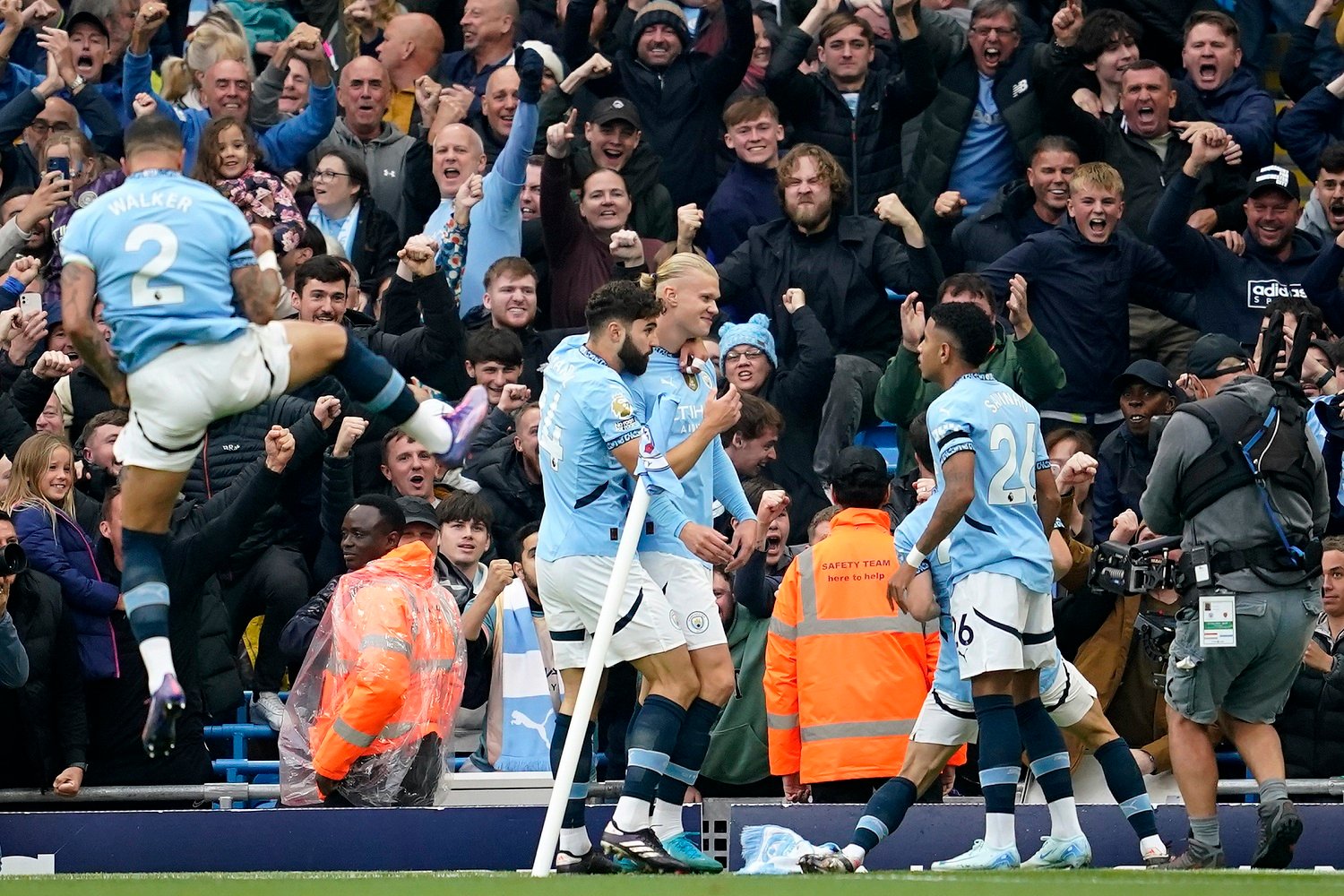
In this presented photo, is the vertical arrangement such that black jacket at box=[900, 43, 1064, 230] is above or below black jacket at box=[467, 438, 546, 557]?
above

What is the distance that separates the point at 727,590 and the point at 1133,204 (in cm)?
497

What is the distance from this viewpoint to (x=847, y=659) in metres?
10.2

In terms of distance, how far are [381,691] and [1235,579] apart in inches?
154

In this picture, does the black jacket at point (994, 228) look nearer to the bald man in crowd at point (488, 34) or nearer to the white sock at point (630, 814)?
the bald man in crowd at point (488, 34)

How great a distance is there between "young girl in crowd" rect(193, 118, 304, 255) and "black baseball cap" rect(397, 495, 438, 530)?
10.8 feet

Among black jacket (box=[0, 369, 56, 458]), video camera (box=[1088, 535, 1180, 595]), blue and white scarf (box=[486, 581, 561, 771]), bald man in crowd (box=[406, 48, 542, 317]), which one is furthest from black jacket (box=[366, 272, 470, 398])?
video camera (box=[1088, 535, 1180, 595])

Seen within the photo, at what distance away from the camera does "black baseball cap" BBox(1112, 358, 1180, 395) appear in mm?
12336

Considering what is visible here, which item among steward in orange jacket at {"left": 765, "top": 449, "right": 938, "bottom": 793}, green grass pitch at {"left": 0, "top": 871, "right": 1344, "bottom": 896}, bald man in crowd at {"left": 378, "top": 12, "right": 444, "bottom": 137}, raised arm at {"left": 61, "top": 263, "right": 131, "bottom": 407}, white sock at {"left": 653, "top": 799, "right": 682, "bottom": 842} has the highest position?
bald man in crowd at {"left": 378, "top": 12, "right": 444, "bottom": 137}

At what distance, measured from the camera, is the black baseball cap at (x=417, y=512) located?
10773 millimetres

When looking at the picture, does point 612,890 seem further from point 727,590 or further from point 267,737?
point 267,737

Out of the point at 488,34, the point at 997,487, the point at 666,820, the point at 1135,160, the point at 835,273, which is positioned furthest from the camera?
the point at 488,34

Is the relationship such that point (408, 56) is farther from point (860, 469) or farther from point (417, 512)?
point (860, 469)

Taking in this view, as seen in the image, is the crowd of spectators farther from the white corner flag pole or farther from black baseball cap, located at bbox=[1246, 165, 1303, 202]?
the white corner flag pole

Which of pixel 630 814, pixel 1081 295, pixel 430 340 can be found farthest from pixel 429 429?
pixel 1081 295
